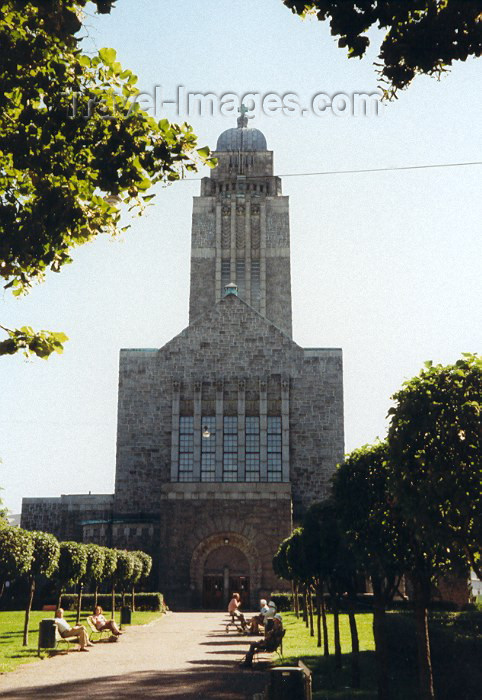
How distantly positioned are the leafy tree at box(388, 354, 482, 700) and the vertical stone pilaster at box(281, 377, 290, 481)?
125 feet

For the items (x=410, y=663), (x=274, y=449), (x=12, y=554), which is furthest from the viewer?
(x=274, y=449)

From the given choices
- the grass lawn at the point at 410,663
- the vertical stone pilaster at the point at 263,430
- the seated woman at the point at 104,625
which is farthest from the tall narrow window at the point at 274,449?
the grass lawn at the point at 410,663

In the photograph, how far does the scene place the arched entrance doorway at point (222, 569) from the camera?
152ft

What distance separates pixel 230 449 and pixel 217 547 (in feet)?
21.3

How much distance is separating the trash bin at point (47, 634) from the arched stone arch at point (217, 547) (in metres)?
25.3

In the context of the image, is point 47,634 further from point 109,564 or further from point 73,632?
point 109,564

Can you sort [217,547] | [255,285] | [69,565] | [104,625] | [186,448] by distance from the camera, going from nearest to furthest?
[104,625] → [69,565] → [217,547] → [186,448] → [255,285]

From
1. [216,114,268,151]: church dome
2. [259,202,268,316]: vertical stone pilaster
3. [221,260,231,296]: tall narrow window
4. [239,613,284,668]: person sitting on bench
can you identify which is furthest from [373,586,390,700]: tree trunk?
[216,114,268,151]: church dome

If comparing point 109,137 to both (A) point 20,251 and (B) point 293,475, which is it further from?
(B) point 293,475

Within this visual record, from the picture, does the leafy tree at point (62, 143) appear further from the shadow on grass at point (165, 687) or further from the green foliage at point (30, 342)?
the shadow on grass at point (165, 687)

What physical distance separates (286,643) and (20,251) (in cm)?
2011

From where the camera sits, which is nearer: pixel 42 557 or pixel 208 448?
pixel 42 557

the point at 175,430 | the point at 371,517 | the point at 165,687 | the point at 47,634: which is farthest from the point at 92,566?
the point at 175,430

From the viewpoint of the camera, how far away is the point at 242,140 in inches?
3221
